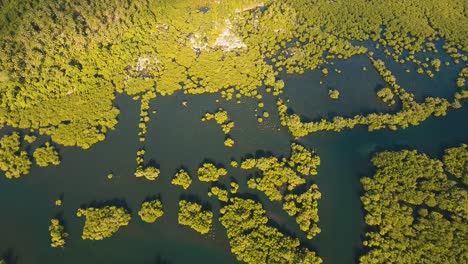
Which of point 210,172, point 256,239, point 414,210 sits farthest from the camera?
point 210,172

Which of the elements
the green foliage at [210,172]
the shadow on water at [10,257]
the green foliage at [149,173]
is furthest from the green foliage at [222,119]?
the shadow on water at [10,257]

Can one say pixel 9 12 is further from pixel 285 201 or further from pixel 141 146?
pixel 285 201

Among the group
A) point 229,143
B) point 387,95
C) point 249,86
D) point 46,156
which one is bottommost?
point 46,156

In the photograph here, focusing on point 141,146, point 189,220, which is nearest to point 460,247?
point 189,220

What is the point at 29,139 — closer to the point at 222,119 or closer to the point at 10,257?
the point at 10,257

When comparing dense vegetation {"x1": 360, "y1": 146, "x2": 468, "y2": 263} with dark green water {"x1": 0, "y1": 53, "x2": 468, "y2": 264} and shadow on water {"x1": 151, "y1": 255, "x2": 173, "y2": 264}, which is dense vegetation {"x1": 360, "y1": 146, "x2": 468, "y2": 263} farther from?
shadow on water {"x1": 151, "y1": 255, "x2": 173, "y2": 264}

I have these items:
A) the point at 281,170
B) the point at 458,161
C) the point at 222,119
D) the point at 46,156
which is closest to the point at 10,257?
the point at 46,156
